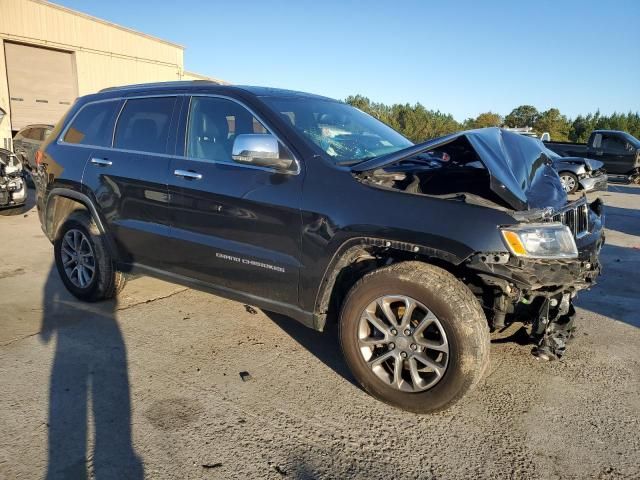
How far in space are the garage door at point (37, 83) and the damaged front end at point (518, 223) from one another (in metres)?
20.6

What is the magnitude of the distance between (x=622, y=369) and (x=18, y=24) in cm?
2277

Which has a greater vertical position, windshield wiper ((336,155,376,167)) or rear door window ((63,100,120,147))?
rear door window ((63,100,120,147))

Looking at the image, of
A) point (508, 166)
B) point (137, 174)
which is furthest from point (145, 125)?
point (508, 166)

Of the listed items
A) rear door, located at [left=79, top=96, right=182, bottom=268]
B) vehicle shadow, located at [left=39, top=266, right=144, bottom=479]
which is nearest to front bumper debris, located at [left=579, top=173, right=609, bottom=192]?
rear door, located at [left=79, top=96, right=182, bottom=268]

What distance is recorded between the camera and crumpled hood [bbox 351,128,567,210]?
2832 millimetres

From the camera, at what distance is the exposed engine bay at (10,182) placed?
8203 mm

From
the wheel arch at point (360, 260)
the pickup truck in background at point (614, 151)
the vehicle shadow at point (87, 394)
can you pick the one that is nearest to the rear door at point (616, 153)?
the pickup truck in background at point (614, 151)

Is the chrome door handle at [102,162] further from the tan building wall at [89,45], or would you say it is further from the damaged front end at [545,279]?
the tan building wall at [89,45]

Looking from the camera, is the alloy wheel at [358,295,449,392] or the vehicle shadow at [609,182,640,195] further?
the vehicle shadow at [609,182,640,195]

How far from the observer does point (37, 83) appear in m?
20.4

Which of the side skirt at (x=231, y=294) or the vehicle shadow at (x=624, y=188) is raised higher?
the side skirt at (x=231, y=294)

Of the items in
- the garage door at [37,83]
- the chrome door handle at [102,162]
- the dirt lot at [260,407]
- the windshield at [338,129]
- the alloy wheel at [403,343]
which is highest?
the garage door at [37,83]

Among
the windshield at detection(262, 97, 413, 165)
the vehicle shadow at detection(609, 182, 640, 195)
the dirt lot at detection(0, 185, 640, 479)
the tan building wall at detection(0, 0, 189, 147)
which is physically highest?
the tan building wall at detection(0, 0, 189, 147)

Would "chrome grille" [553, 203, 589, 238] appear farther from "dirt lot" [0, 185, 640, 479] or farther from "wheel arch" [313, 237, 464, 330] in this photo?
"dirt lot" [0, 185, 640, 479]
